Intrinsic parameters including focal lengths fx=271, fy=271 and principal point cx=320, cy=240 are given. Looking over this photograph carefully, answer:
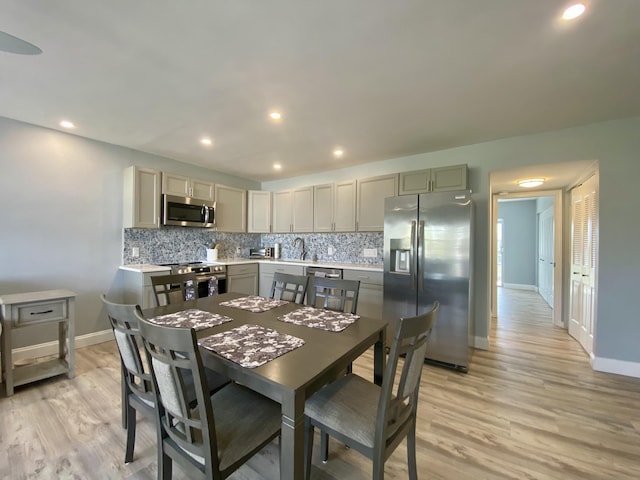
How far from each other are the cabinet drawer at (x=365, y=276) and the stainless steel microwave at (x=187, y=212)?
2257mm

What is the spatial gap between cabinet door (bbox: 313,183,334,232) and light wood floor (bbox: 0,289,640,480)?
2120 millimetres

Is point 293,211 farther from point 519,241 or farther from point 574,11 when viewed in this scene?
point 519,241

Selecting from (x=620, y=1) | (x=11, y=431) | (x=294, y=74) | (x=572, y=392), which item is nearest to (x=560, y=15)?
(x=620, y=1)

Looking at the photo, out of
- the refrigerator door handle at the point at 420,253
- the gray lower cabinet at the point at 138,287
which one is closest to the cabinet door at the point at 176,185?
the gray lower cabinet at the point at 138,287

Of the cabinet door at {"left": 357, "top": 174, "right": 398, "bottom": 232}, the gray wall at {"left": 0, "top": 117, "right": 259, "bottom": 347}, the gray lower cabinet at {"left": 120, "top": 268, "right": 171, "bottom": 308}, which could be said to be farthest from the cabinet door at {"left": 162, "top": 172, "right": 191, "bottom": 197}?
the cabinet door at {"left": 357, "top": 174, "right": 398, "bottom": 232}

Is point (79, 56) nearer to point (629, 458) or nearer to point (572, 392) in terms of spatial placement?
point (629, 458)

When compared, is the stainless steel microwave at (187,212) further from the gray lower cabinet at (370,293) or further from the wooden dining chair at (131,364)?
the wooden dining chair at (131,364)

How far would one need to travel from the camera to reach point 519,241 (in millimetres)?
7629

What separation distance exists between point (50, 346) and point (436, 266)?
4.35m

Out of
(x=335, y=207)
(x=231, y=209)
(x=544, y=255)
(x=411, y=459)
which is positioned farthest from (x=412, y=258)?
(x=544, y=255)

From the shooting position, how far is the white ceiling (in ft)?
4.75

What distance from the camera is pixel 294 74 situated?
77.2 inches

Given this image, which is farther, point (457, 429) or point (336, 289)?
point (336, 289)

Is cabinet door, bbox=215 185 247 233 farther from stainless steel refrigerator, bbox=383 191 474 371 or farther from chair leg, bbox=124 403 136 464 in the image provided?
chair leg, bbox=124 403 136 464
